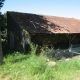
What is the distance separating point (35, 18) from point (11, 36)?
3.43 metres

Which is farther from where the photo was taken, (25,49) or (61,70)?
(25,49)

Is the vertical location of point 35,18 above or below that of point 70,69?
above

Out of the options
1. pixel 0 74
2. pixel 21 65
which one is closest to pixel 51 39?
pixel 21 65

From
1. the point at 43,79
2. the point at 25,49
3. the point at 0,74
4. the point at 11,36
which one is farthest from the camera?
the point at 11,36

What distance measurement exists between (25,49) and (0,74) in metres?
6.85

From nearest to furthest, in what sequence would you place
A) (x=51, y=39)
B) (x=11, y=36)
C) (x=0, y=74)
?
(x=0, y=74) < (x=51, y=39) < (x=11, y=36)

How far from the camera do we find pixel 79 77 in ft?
26.9

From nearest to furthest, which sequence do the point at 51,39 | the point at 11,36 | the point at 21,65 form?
the point at 21,65
the point at 51,39
the point at 11,36

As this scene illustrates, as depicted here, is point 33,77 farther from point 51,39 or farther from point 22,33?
point 51,39

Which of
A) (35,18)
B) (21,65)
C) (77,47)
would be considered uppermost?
(35,18)

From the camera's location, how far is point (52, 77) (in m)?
7.98

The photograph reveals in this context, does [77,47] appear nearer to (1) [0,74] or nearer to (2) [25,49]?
(2) [25,49]

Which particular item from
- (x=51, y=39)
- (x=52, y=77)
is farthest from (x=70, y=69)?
(x=51, y=39)

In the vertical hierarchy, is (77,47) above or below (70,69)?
below
